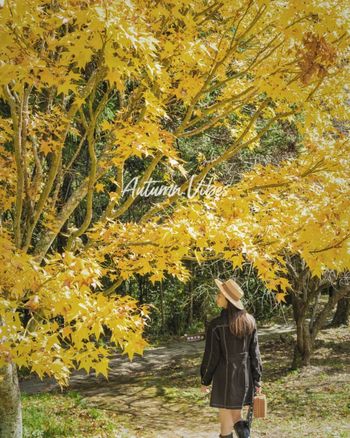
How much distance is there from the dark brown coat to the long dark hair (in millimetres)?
54

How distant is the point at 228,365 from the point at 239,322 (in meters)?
0.36

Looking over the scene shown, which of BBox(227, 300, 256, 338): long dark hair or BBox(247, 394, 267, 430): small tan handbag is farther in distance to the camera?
BBox(247, 394, 267, 430): small tan handbag

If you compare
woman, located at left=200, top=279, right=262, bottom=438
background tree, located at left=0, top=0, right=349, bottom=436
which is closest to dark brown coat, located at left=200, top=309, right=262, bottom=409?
woman, located at left=200, top=279, right=262, bottom=438

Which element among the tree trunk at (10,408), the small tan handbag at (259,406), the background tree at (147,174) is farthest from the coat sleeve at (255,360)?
the tree trunk at (10,408)

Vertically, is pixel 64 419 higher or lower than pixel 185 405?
higher

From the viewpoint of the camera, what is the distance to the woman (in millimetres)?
4168

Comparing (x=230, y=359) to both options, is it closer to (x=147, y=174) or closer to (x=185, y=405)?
(x=147, y=174)

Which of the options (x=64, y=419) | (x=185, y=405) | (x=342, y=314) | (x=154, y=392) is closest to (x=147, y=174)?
(x=64, y=419)

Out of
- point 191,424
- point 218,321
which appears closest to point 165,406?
point 191,424

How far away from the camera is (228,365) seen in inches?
165

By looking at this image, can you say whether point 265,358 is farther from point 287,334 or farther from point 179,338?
point 179,338

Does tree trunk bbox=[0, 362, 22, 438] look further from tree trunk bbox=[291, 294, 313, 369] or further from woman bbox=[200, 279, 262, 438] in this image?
tree trunk bbox=[291, 294, 313, 369]

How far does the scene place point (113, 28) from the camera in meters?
2.69

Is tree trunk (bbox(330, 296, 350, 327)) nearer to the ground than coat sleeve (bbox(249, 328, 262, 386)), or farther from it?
nearer to the ground
